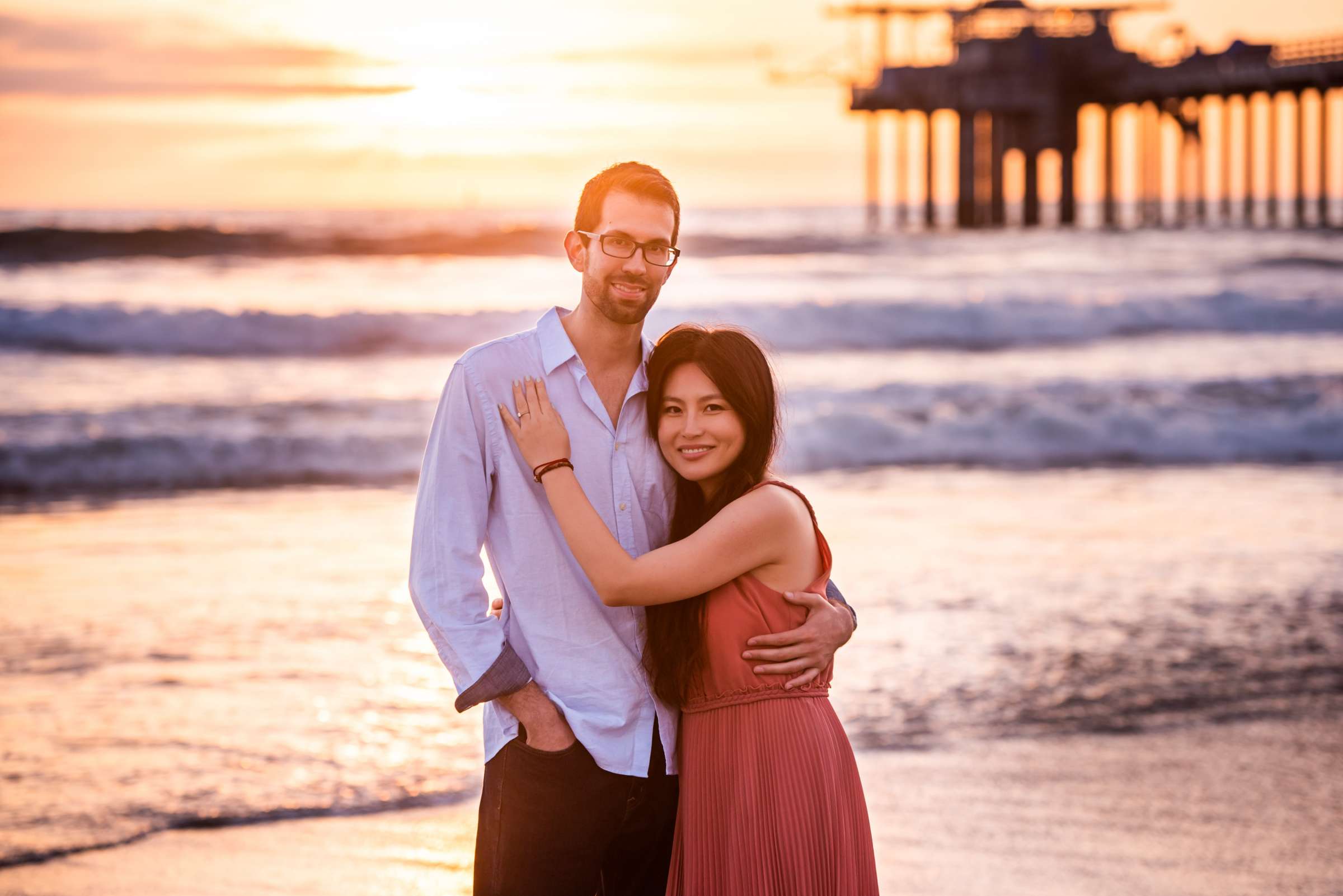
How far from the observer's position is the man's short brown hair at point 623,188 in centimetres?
264

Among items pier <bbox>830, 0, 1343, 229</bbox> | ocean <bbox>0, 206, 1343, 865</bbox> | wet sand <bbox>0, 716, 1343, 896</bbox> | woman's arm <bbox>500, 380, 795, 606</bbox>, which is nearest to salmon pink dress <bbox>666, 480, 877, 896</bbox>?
woman's arm <bbox>500, 380, 795, 606</bbox>

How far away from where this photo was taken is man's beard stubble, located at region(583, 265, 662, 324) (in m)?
2.66

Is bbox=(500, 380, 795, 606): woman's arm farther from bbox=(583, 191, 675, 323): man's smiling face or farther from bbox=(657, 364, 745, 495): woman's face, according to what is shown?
bbox=(583, 191, 675, 323): man's smiling face

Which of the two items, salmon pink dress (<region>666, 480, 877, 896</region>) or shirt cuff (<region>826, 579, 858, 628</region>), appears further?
shirt cuff (<region>826, 579, 858, 628</region>)

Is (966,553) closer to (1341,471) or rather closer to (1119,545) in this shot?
(1119,545)

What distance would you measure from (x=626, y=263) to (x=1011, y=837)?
266cm

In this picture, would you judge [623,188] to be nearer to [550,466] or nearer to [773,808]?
[550,466]

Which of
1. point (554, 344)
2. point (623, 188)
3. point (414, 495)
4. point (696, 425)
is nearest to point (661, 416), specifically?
point (696, 425)

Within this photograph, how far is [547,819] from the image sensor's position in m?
2.68

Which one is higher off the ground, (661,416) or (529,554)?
(661,416)

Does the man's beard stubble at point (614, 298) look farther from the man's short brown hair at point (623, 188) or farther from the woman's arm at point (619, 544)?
the woman's arm at point (619, 544)

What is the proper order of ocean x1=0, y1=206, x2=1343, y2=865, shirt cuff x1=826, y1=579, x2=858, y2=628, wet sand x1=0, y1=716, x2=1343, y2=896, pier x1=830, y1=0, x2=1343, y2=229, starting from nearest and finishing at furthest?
shirt cuff x1=826, y1=579, x2=858, y2=628, wet sand x1=0, y1=716, x2=1343, y2=896, ocean x1=0, y1=206, x2=1343, y2=865, pier x1=830, y1=0, x2=1343, y2=229

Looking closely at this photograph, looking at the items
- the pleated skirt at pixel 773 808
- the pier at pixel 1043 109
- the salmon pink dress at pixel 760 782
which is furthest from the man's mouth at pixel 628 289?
the pier at pixel 1043 109

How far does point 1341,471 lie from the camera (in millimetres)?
11938
